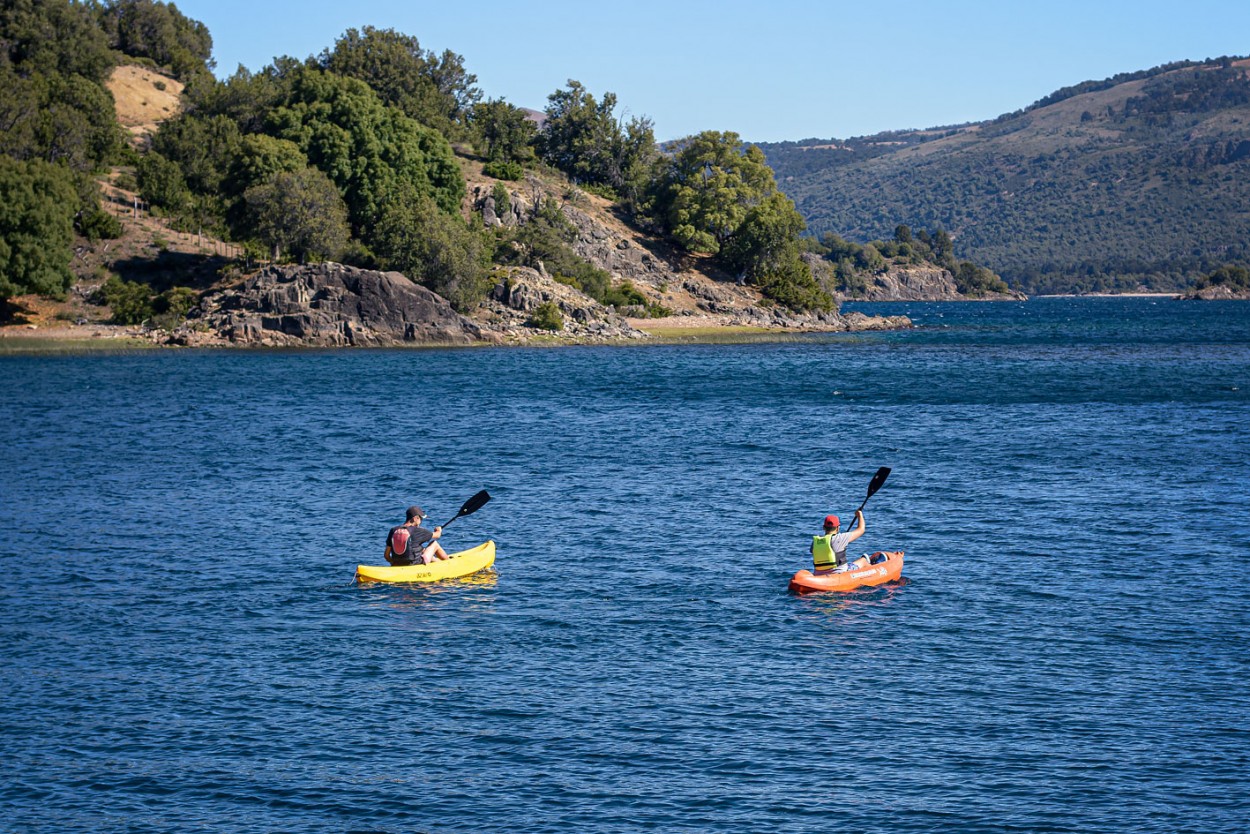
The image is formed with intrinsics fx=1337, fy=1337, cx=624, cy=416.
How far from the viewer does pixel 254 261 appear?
12825 centimetres

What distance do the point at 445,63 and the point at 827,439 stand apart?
5031 inches

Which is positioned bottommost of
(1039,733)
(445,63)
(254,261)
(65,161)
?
(1039,733)

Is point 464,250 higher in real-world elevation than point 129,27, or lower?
lower

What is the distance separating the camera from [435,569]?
34688 millimetres

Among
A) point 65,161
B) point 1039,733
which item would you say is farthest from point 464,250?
point 1039,733

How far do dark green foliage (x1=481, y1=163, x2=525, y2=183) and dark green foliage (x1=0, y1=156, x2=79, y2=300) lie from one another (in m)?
55.4

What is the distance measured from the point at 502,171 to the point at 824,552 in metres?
133

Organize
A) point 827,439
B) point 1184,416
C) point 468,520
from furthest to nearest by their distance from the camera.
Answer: point 1184,416
point 827,439
point 468,520

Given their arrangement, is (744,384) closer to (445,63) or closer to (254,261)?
(254,261)

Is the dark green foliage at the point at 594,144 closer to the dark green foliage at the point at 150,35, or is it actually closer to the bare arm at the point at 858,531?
the dark green foliage at the point at 150,35

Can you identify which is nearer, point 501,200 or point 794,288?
point 501,200

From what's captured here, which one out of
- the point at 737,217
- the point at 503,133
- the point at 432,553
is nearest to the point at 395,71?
the point at 503,133

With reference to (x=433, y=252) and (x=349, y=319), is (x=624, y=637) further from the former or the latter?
(x=433, y=252)

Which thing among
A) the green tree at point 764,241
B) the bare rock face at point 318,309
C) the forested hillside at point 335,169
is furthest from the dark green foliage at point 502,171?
the bare rock face at point 318,309
